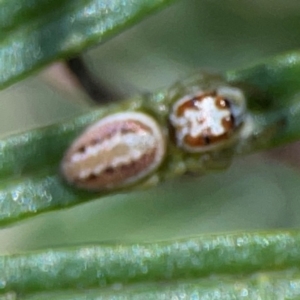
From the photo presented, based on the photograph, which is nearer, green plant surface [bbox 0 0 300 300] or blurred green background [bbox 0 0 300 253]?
green plant surface [bbox 0 0 300 300]

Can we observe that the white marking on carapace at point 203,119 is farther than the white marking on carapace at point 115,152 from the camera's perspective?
Yes

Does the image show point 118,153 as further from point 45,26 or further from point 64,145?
point 45,26

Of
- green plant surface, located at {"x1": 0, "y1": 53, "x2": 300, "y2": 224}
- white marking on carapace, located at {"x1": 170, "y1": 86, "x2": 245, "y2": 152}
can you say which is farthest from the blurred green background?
green plant surface, located at {"x1": 0, "y1": 53, "x2": 300, "y2": 224}

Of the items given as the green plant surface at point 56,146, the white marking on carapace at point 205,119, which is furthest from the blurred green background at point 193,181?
the green plant surface at point 56,146

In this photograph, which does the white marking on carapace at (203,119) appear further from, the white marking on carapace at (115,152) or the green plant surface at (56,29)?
the green plant surface at (56,29)

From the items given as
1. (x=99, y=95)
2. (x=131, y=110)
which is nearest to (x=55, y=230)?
(x=99, y=95)

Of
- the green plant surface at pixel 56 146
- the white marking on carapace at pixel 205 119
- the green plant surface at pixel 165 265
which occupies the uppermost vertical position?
the white marking on carapace at pixel 205 119

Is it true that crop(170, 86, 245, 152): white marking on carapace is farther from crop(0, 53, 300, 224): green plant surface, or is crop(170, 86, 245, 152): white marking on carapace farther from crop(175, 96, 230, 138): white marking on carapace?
crop(0, 53, 300, 224): green plant surface
